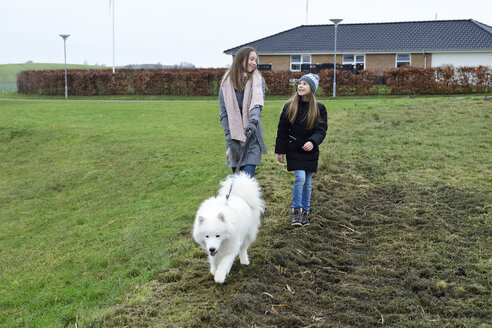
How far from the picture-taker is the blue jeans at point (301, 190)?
6906 mm

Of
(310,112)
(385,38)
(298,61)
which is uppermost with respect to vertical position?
(385,38)

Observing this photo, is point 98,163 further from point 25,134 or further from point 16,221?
point 25,134

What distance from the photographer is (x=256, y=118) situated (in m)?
6.04

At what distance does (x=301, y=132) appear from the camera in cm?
A: 687

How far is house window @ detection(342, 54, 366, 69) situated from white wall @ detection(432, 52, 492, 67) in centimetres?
522

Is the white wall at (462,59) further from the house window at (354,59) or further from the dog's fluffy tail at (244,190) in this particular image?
the dog's fluffy tail at (244,190)

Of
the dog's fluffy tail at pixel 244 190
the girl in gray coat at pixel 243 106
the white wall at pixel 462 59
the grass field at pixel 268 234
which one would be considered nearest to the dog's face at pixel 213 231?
the grass field at pixel 268 234

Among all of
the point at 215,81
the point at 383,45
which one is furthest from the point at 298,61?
the point at 215,81

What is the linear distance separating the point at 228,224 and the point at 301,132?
2.38m

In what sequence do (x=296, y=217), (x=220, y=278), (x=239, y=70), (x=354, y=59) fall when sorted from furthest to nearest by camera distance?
(x=354, y=59)
(x=296, y=217)
(x=239, y=70)
(x=220, y=278)

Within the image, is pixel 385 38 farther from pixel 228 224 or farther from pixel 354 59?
pixel 228 224

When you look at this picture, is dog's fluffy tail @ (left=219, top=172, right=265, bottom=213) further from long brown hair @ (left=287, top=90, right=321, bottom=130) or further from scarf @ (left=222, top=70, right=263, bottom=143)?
long brown hair @ (left=287, top=90, right=321, bottom=130)

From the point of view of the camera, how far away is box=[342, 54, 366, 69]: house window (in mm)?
40156

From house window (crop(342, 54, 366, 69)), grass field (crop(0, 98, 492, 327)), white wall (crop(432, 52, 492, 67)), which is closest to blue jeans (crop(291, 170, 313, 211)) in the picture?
grass field (crop(0, 98, 492, 327))
